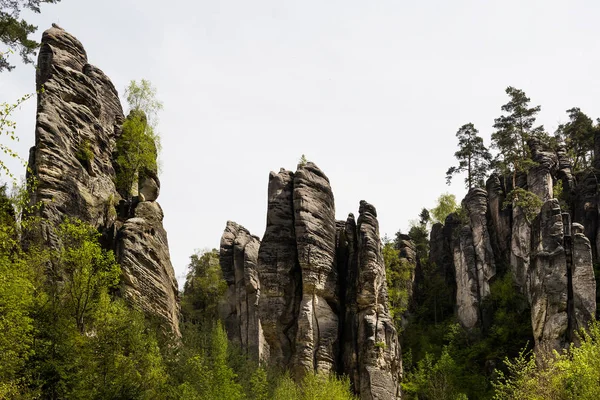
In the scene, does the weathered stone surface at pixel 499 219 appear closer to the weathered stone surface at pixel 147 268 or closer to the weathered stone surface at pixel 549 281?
the weathered stone surface at pixel 549 281

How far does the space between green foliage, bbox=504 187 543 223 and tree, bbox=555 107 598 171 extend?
18382mm

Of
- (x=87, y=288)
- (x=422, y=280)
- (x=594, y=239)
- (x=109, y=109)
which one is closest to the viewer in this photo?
(x=87, y=288)

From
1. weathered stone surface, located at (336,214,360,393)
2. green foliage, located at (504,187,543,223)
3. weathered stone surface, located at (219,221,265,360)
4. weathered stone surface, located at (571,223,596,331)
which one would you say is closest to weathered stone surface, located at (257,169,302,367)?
weathered stone surface, located at (336,214,360,393)

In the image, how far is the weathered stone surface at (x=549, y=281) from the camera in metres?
49.5

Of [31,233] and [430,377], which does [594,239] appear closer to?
[430,377]

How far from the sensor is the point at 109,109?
50531 millimetres

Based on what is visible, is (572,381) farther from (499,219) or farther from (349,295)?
(499,219)

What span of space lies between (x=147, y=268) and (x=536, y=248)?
1270 inches

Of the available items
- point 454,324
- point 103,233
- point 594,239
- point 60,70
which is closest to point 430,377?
point 454,324

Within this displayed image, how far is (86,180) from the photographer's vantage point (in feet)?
136

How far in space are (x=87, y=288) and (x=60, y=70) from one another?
17.3 meters

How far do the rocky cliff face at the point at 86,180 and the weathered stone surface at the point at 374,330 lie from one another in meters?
13.9

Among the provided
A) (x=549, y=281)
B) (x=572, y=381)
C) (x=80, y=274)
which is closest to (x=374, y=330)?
(x=549, y=281)

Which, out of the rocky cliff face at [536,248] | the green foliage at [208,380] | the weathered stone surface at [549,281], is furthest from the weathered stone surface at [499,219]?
the green foliage at [208,380]
